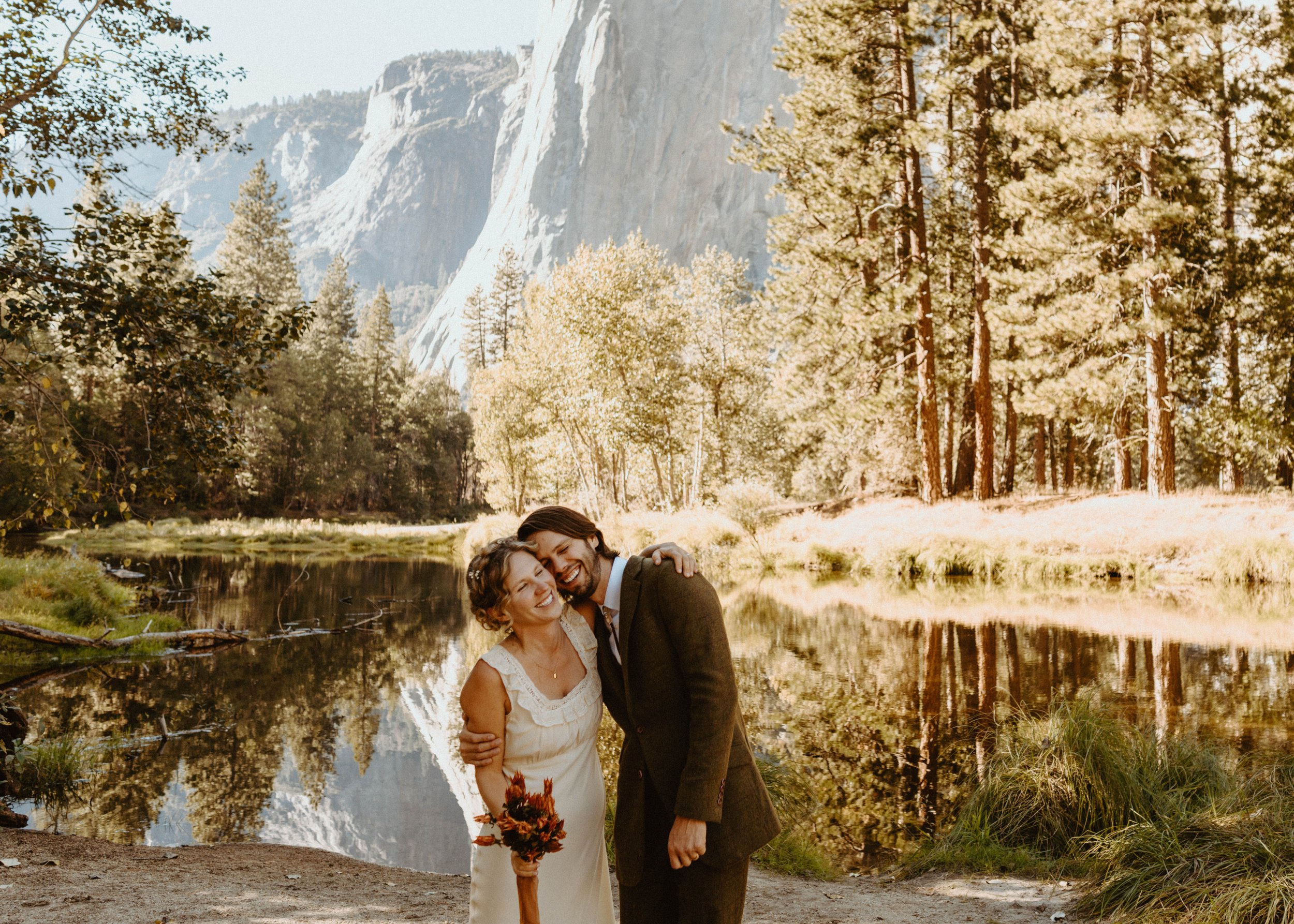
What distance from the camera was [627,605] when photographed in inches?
105

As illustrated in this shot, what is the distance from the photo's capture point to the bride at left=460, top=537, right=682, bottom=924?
8.43 ft

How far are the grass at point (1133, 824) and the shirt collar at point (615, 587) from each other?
2718 mm

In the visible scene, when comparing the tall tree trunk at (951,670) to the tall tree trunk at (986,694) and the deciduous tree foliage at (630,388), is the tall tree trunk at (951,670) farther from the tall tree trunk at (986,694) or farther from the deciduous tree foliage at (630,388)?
the deciduous tree foliage at (630,388)

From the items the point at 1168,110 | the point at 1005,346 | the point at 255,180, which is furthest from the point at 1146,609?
the point at 255,180

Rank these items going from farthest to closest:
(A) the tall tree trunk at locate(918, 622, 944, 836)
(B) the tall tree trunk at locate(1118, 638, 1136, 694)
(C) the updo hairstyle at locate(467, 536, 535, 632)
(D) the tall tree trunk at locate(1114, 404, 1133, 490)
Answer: (D) the tall tree trunk at locate(1114, 404, 1133, 490), (B) the tall tree trunk at locate(1118, 638, 1136, 694), (A) the tall tree trunk at locate(918, 622, 944, 836), (C) the updo hairstyle at locate(467, 536, 535, 632)

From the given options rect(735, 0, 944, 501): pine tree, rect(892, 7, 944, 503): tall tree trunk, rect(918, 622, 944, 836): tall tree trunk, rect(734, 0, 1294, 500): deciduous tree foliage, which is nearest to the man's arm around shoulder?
rect(918, 622, 944, 836): tall tree trunk

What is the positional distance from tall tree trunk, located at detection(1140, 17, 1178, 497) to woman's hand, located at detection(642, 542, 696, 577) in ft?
63.4

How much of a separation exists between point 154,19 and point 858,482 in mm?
27812

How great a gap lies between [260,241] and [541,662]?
189 feet

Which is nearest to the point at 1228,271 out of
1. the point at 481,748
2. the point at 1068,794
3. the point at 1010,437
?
the point at 1010,437

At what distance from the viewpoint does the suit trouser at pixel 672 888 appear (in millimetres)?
2723

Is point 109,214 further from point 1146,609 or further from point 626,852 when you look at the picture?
point 1146,609

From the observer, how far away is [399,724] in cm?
925

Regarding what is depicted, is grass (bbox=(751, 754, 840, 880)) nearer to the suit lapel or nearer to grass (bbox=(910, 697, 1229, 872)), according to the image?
grass (bbox=(910, 697, 1229, 872))
